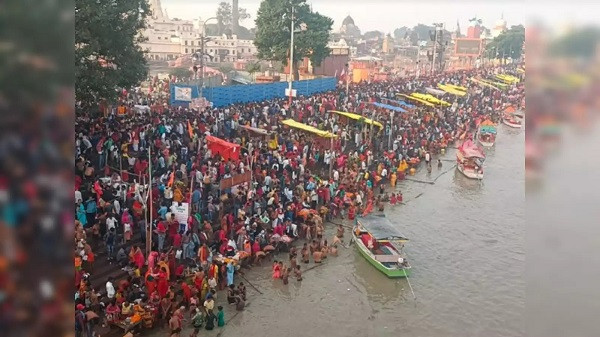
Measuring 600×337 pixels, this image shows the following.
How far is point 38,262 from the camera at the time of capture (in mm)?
1713

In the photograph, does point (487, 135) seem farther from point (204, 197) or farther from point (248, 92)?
point (204, 197)

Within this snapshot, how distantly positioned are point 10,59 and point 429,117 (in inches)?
1236

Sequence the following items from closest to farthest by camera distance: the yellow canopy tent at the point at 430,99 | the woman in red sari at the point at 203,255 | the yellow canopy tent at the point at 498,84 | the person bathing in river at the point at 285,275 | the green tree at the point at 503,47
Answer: the woman in red sari at the point at 203,255 < the person bathing in river at the point at 285,275 < the yellow canopy tent at the point at 430,99 < the yellow canopy tent at the point at 498,84 < the green tree at the point at 503,47

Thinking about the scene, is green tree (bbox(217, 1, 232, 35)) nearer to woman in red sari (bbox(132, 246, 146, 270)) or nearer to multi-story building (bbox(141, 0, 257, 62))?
multi-story building (bbox(141, 0, 257, 62))

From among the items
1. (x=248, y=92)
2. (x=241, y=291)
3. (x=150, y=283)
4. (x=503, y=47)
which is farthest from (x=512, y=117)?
(x=150, y=283)

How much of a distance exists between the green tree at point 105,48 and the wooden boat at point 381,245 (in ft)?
27.3

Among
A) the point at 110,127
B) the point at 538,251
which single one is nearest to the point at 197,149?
the point at 110,127

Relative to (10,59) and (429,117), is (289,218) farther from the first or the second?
(429,117)

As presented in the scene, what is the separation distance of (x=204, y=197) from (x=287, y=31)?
23.3 m

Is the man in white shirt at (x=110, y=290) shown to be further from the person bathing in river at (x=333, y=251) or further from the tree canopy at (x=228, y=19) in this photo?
the tree canopy at (x=228, y=19)

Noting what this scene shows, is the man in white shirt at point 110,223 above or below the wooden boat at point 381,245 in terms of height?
above

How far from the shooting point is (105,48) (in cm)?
1593

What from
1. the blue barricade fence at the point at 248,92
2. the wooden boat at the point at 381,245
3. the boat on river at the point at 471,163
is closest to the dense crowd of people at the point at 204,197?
the wooden boat at the point at 381,245

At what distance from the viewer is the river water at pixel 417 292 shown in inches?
448
